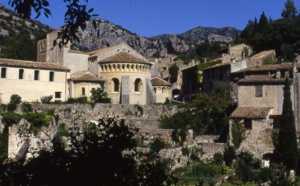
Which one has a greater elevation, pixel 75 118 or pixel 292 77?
pixel 292 77

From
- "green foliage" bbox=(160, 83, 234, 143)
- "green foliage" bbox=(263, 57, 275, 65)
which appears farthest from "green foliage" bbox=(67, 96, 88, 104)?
"green foliage" bbox=(263, 57, 275, 65)

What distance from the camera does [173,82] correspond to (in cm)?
7288

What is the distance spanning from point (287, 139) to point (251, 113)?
A: 3.92 meters

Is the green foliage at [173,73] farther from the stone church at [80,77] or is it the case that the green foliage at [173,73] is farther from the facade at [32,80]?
the facade at [32,80]

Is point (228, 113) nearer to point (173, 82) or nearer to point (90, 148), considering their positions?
point (173, 82)

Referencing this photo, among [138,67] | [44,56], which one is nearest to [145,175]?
[138,67]

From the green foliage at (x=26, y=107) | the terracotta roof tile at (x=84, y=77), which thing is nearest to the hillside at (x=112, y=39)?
the terracotta roof tile at (x=84, y=77)

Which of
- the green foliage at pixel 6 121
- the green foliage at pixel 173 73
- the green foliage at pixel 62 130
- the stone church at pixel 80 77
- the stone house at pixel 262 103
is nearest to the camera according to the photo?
the green foliage at pixel 6 121

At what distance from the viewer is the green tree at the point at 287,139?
36.6m

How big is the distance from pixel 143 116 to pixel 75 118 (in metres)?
6.29

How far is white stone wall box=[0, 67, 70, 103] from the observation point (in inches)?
1858

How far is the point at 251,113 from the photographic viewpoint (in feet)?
130

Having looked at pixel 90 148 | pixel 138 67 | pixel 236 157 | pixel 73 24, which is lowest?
pixel 236 157

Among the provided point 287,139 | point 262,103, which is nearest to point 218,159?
point 287,139
